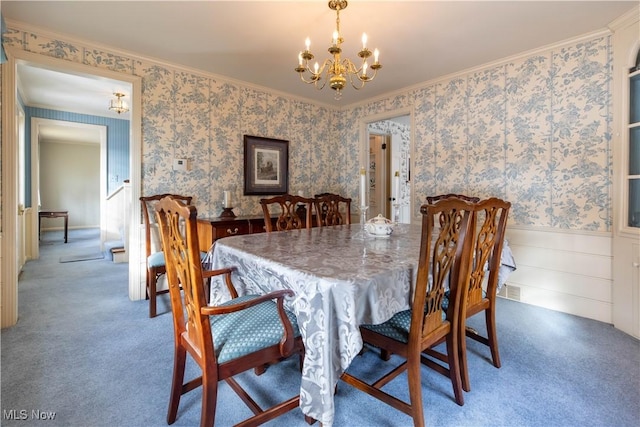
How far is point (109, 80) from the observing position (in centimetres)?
288

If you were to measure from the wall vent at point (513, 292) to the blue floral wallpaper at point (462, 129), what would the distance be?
0.65m

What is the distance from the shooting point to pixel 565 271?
276 centimetres

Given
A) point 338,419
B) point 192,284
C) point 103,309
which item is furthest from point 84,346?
point 338,419

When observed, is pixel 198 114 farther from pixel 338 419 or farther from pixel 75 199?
pixel 75 199

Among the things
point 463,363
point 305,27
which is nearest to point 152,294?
point 463,363

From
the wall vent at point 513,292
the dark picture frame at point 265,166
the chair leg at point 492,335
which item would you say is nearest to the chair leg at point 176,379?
the chair leg at point 492,335

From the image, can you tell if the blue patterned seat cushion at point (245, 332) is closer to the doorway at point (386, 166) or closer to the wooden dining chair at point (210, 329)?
the wooden dining chair at point (210, 329)

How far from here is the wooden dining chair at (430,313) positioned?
125cm

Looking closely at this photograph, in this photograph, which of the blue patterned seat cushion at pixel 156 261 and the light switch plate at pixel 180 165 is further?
the light switch plate at pixel 180 165

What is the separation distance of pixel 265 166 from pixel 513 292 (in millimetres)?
3103

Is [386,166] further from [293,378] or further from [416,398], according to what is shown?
[416,398]

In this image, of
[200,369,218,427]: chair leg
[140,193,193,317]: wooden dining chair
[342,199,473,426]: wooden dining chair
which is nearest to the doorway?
[140,193,193,317]: wooden dining chair

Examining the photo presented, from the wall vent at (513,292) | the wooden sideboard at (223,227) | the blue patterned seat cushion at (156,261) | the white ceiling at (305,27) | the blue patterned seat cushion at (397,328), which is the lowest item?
the wall vent at (513,292)

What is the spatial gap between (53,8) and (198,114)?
53.5 inches
